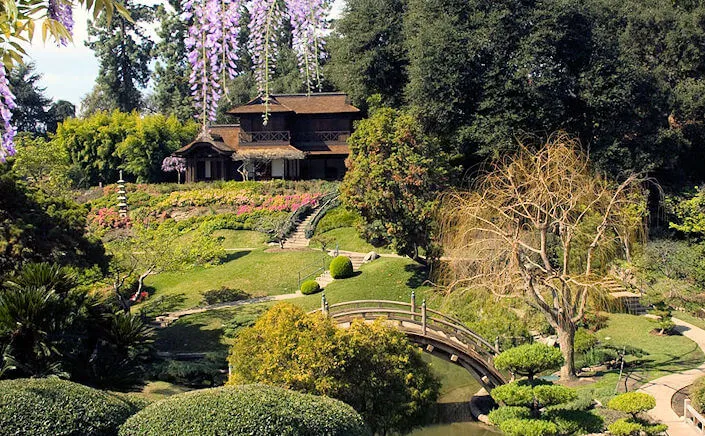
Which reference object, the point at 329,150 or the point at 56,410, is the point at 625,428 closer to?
the point at 56,410

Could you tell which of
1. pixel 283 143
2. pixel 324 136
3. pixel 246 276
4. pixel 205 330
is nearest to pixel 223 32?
pixel 205 330

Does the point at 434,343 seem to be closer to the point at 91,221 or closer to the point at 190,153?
the point at 91,221

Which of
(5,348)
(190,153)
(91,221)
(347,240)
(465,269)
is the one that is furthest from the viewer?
(190,153)

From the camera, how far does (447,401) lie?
2447 centimetres

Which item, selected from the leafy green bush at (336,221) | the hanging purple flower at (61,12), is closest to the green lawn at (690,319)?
the leafy green bush at (336,221)

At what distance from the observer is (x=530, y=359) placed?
706 inches

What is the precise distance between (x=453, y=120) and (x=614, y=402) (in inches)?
818

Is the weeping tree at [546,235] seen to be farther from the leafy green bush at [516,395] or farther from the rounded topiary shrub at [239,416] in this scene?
the rounded topiary shrub at [239,416]

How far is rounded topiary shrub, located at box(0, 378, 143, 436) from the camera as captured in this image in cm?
1089

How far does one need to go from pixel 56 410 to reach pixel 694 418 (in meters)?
15.5

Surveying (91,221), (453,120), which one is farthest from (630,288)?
(91,221)

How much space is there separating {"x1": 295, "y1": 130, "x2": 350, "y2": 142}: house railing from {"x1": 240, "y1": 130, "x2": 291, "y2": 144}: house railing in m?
1.66

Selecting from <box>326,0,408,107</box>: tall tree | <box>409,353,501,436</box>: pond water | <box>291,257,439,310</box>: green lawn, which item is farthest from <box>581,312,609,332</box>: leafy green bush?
<box>326,0,408,107</box>: tall tree

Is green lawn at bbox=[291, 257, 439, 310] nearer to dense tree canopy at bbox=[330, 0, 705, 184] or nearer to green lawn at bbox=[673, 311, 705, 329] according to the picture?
dense tree canopy at bbox=[330, 0, 705, 184]
